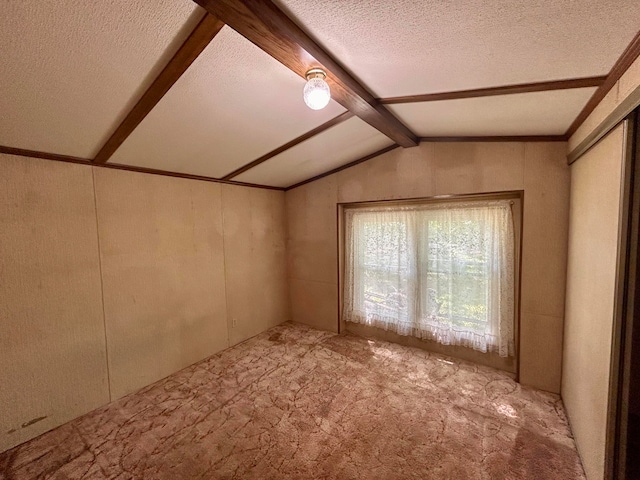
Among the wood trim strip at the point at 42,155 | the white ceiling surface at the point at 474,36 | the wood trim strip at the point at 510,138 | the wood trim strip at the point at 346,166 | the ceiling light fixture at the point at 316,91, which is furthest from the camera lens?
the wood trim strip at the point at 346,166

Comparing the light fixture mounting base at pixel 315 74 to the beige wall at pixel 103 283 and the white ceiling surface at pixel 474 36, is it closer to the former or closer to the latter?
the white ceiling surface at pixel 474 36

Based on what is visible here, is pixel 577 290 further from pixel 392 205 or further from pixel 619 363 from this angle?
pixel 392 205

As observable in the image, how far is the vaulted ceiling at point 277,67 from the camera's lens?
1.07 metres

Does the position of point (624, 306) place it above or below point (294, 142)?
below

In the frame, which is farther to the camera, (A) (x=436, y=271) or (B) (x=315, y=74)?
(A) (x=436, y=271)

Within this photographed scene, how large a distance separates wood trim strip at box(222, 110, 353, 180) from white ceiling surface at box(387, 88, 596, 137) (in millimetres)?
411

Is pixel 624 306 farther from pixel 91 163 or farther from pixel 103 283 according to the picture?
pixel 91 163

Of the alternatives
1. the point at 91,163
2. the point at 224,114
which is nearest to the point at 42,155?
the point at 91,163

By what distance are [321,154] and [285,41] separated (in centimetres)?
190

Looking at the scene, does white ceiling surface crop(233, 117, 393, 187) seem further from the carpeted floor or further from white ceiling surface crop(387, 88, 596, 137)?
the carpeted floor

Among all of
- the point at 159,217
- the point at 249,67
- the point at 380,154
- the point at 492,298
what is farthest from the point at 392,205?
the point at 159,217

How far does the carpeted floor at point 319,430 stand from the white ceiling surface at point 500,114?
241cm

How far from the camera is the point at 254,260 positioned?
13.1ft

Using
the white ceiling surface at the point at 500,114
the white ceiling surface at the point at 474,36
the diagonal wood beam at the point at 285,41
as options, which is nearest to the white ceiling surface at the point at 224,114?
the diagonal wood beam at the point at 285,41
